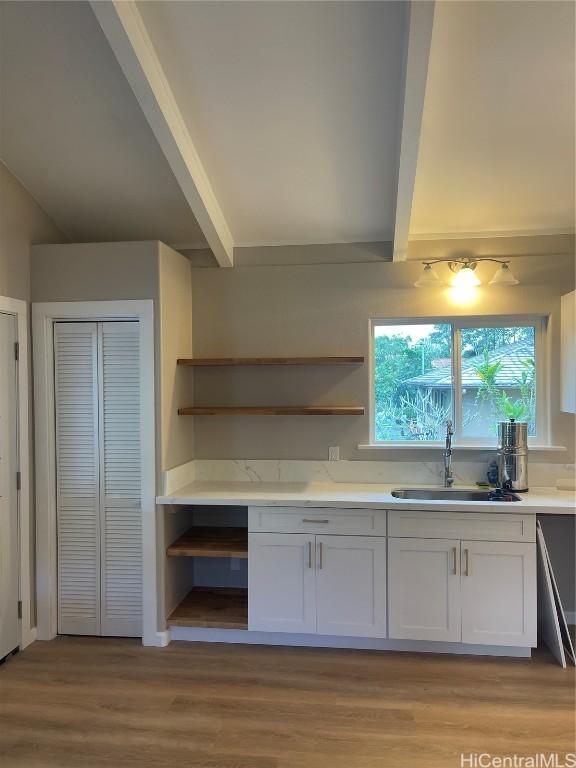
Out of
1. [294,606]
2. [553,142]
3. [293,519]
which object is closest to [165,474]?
[293,519]

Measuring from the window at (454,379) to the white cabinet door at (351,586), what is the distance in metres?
0.87

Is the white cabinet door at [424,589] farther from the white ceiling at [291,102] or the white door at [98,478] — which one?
the white ceiling at [291,102]

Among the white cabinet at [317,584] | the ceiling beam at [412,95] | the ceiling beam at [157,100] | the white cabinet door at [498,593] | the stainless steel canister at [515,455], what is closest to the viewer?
the ceiling beam at [412,95]

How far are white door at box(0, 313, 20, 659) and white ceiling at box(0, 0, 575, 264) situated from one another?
99cm

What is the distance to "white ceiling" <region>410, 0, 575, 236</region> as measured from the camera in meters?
2.27

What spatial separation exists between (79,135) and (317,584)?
277cm

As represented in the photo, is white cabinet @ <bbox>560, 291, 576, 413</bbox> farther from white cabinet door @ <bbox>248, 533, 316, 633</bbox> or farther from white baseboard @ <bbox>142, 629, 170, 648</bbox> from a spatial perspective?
→ white baseboard @ <bbox>142, 629, 170, 648</bbox>

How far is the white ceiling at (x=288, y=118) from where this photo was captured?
7.59 feet

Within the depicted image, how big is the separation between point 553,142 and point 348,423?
1975 millimetres

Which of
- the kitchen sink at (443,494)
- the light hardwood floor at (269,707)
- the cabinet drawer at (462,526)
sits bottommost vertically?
the light hardwood floor at (269,707)

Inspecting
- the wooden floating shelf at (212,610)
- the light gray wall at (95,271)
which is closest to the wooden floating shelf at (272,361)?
the light gray wall at (95,271)

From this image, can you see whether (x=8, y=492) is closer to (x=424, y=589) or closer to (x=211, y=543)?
(x=211, y=543)

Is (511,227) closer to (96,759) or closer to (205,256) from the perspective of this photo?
(205,256)

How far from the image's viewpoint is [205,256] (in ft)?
12.5
